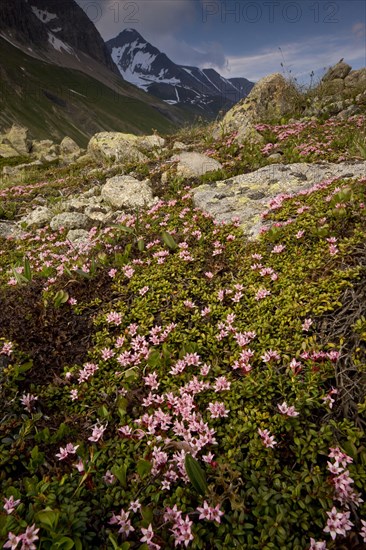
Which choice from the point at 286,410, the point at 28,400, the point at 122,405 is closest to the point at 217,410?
the point at 286,410

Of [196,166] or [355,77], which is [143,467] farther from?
[355,77]

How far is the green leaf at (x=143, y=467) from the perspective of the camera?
286cm

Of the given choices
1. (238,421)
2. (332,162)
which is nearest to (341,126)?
(332,162)

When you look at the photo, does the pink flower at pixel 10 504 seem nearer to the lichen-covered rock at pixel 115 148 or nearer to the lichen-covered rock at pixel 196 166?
the lichen-covered rock at pixel 196 166

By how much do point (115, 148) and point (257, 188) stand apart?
14.0 m

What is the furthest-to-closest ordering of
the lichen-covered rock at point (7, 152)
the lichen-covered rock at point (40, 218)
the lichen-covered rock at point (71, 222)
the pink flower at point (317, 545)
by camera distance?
the lichen-covered rock at point (7, 152) → the lichen-covered rock at point (40, 218) → the lichen-covered rock at point (71, 222) → the pink flower at point (317, 545)

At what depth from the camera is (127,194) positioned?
10953mm

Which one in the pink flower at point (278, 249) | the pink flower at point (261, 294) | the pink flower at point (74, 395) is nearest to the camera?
the pink flower at point (74, 395)

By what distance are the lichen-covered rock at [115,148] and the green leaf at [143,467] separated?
16.5 m

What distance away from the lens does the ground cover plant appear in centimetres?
268

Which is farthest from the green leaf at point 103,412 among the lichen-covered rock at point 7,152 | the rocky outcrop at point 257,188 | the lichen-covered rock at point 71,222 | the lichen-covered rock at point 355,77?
the lichen-covered rock at point 7,152

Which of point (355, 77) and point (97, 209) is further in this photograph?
point (355, 77)

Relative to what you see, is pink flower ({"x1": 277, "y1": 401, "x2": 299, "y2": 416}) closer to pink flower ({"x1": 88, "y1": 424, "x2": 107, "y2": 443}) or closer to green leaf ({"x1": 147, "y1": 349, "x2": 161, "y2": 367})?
green leaf ({"x1": 147, "y1": 349, "x2": 161, "y2": 367})

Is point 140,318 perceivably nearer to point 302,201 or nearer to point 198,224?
point 198,224
